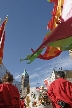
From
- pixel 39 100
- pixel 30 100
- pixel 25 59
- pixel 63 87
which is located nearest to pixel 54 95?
pixel 63 87

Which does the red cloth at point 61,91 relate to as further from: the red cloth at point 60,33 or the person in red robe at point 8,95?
the red cloth at point 60,33

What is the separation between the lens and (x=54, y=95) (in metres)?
5.21

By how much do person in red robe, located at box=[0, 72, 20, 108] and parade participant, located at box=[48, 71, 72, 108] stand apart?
0.79 m

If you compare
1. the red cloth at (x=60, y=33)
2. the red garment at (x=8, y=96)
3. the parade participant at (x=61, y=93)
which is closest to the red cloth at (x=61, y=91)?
the parade participant at (x=61, y=93)

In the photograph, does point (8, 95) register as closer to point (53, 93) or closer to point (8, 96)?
point (8, 96)

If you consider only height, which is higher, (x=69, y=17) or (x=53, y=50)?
(x=53, y=50)

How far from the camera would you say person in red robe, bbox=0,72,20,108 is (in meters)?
5.28

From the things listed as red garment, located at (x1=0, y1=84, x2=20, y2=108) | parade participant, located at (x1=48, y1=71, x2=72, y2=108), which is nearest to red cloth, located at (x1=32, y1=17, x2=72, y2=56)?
parade participant, located at (x1=48, y1=71, x2=72, y2=108)

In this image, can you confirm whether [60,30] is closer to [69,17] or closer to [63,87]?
[69,17]

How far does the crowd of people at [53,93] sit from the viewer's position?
197 inches

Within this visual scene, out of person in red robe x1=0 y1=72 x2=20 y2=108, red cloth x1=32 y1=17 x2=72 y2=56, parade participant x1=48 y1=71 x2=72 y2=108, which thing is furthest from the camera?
person in red robe x1=0 y1=72 x2=20 y2=108

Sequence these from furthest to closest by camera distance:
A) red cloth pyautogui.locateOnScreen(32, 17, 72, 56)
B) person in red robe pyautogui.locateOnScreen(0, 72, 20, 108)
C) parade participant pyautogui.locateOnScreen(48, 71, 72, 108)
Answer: person in red robe pyautogui.locateOnScreen(0, 72, 20, 108)
parade participant pyautogui.locateOnScreen(48, 71, 72, 108)
red cloth pyautogui.locateOnScreen(32, 17, 72, 56)

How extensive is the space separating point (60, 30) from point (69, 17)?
→ 157mm

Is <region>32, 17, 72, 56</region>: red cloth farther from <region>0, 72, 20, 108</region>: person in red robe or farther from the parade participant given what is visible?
<region>0, 72, 20, 108</region>: person in red robe
